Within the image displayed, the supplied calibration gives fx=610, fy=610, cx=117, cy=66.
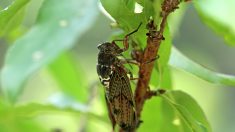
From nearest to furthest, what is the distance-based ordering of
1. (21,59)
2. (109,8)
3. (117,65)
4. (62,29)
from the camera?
(109,8) → (117,65) → (21,59) → (62,29)

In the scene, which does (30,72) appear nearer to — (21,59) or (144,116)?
(21,59)

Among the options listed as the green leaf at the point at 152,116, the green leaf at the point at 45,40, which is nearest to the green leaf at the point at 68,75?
the green leaf at the point at 45,40

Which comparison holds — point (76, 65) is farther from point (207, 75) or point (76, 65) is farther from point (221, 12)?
point (221, 12)

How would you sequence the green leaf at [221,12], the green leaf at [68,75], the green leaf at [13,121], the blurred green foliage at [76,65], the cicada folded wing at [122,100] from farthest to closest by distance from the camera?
the green leaf at [68,75] < the green leaf at [13,121] < the cicada folded wing at [122,100] < the blurred green foliage at [76,65] < the green leaf at [221,12]

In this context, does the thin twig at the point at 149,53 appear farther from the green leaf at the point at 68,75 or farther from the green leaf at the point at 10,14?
the green leaf at the point at 68,75

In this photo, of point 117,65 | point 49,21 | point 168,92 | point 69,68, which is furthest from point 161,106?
point 69,68

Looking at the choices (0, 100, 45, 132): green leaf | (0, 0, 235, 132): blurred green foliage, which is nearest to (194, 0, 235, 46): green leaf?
(0, 0, 235, 132): blurred green foliage
